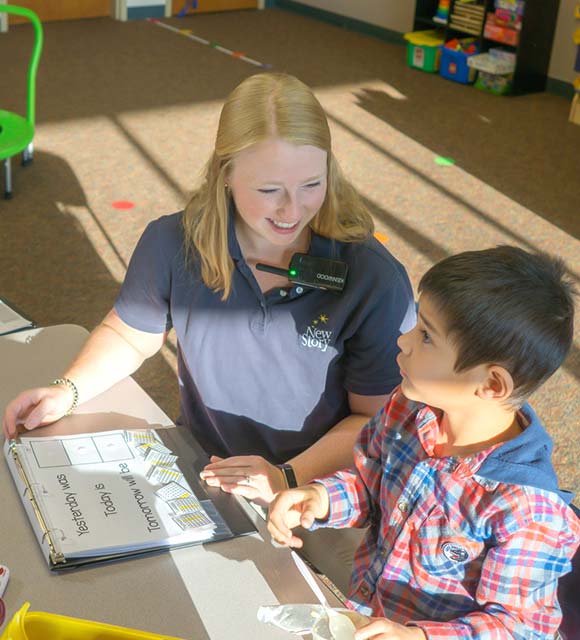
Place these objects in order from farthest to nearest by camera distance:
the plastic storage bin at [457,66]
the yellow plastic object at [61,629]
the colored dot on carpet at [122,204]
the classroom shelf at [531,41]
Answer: the plastic storage bin at [457,66]
the classroom shelf at [531,41]
the colored dot on carpet at [122,204]
the yellow plastic object at [61,629]

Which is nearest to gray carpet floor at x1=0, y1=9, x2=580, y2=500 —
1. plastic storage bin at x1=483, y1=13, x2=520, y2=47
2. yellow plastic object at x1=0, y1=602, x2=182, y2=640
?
plastic storage bin at x1=483, y1=13, x2=520, y2=47

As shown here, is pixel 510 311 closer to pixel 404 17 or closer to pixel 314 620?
pixel 314 620

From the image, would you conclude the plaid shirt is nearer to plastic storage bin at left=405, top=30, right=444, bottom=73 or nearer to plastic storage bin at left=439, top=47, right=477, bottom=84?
plastic storage bin at left=439, top=47, right=477, bottom=84

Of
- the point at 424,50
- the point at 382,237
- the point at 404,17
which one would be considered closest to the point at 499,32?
the point at 424,50

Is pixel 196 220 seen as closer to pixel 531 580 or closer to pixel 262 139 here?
pixel 262 139

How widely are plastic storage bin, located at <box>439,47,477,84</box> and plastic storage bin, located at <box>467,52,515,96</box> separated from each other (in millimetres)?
98

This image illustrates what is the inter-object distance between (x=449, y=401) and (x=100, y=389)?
1.93 feet

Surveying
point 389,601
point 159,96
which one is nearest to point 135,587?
point 389,601

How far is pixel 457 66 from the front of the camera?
229 inches

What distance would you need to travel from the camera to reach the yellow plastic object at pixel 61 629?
88cm

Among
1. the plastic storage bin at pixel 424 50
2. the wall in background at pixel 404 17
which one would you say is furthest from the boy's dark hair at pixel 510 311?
the plastic storage bin at pixel 424 50

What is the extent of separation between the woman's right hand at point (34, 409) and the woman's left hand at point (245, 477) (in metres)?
0.25

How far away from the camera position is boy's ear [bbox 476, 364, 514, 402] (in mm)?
1085

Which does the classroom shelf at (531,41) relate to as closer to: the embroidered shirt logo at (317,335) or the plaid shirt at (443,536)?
the embroidered shirt logo at (317,335)
